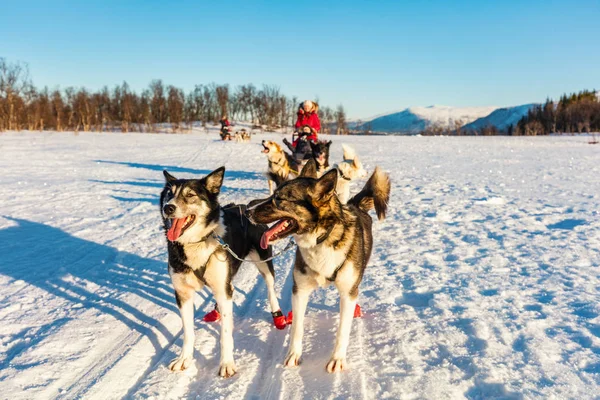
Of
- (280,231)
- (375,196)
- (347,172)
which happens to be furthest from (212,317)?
(347,172)

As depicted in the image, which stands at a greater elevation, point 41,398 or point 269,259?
point 269,259

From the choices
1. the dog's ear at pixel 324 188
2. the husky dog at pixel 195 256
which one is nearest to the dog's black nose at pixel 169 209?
the husky dog at pixel 195 256

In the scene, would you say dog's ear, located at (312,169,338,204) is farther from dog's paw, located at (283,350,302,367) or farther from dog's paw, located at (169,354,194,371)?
dog's paw, located at (169,354,194,371)

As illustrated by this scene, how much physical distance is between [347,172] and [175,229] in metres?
5.89

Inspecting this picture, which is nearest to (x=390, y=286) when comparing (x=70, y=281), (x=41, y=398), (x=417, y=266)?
(x=417, y=266)

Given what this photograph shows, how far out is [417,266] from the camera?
514 centimetres

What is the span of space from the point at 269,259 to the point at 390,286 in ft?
5.16

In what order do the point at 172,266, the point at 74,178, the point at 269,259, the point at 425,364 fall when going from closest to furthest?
the point at 425,364
the point at 172,266
the point at 269,259
the point at 74,178

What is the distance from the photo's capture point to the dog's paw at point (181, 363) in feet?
10.2

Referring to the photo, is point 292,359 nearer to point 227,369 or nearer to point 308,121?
point 227,369

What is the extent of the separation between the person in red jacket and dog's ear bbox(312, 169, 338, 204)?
832cm

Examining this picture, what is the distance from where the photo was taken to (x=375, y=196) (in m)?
4.52

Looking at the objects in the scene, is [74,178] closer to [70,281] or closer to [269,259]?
[70,281]

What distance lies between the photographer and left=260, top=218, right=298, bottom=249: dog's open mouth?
292 cm
